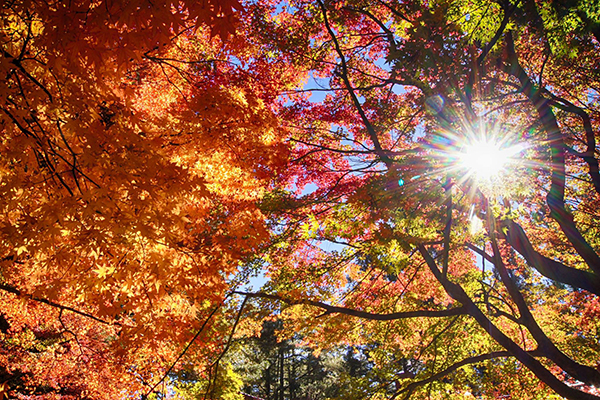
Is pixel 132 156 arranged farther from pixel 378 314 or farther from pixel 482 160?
pixel 482 160

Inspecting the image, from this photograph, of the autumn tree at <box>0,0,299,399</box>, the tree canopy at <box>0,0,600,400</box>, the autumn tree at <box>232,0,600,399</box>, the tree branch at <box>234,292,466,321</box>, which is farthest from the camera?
the tree branch at <box>234,292,466,321</box>

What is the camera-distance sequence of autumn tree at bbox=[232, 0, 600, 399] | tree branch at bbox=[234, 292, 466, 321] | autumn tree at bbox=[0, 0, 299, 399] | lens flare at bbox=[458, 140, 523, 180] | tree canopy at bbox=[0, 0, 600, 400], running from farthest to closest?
1. tree branch at bbox=[234, 292, 466, 321]
2. lens flare at bbox=[458, 140, 523, 180]
3. autumn tree at bbox=[232, 0, 600, 399]
4. tree canopy at bbox=[0, 0, 600, 400]
5. autumn tree at bbox=[0, 0, 299, 399]

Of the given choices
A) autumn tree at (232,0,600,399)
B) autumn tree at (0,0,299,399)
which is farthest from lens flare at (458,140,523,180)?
autumn tree at (0,0,299,399)

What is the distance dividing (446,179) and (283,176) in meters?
3.39

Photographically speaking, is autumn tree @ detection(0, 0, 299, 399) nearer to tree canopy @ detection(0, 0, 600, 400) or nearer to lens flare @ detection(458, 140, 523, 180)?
tree canopy @ detection(0, 0, 600, 400)

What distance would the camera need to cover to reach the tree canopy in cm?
267

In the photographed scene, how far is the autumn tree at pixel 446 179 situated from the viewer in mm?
3814

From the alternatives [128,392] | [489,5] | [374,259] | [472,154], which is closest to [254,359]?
[128,392]

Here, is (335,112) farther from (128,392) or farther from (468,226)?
(128,392)

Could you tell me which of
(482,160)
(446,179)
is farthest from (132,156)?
(482,160)

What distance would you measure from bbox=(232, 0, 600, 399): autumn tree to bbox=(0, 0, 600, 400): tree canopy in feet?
0.15

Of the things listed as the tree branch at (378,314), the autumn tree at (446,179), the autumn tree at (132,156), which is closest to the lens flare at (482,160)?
the autumn tree at (446,179)

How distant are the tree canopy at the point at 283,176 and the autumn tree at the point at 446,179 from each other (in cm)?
4

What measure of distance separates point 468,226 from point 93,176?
5244 millimetres
